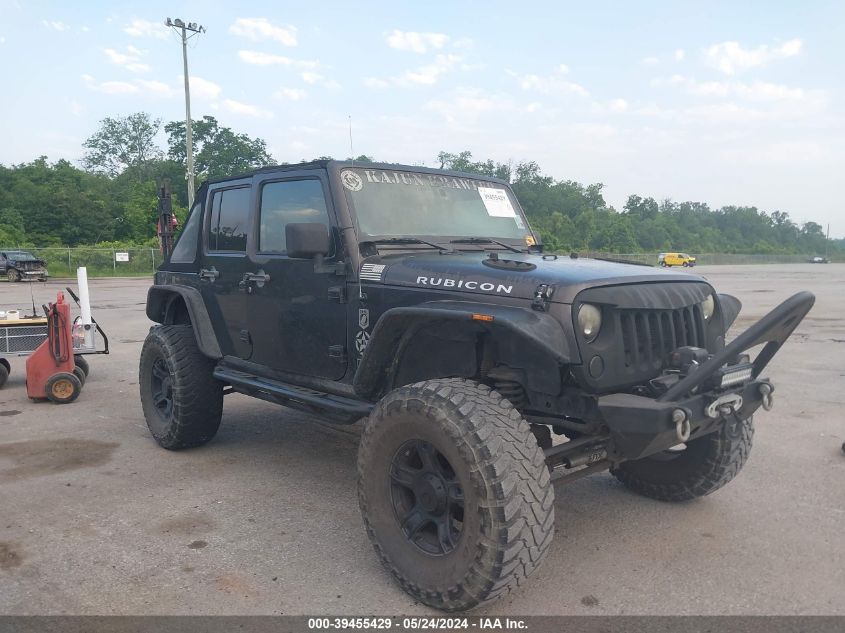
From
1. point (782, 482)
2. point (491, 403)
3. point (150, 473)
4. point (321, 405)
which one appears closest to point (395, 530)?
point (491, 403)

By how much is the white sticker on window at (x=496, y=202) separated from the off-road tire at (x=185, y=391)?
236 cm

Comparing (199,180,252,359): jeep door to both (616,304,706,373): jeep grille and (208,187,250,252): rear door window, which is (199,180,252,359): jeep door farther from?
(616,304,706,373): jeep grille

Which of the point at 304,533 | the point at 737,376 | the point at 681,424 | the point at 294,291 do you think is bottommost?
the point at 304,533

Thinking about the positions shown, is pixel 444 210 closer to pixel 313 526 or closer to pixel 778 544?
pixel 313 526

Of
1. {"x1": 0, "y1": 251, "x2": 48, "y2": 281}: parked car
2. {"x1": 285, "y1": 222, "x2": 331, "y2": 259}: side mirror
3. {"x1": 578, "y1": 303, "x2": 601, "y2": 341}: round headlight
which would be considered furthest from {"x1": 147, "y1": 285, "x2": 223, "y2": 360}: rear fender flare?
{"x1": 0, "y1": 251, "x2": 48, "y2": 281}: parked car

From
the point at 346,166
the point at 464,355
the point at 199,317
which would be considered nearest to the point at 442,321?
the point at 464,355

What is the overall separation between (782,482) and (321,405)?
306 cm

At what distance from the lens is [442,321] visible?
11.3 feet

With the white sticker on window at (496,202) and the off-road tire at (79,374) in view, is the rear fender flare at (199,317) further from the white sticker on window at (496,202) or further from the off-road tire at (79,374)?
the off-road tire at (79,374)

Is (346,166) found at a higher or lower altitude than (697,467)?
higher

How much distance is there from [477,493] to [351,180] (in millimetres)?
2105

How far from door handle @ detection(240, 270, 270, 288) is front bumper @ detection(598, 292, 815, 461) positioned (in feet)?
7.63

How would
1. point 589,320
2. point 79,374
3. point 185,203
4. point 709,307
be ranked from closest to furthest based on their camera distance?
1. point 589,320
2. point 709,307
3. point 79,374
4. point 185,203

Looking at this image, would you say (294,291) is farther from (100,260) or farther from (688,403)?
(100,260)
